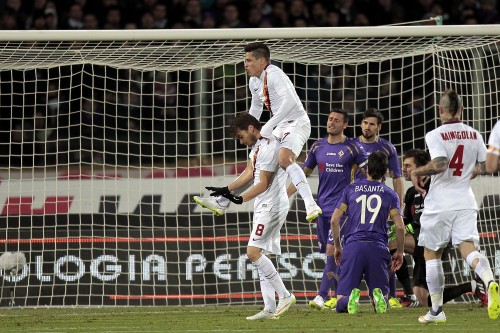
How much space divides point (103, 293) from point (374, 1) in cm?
854

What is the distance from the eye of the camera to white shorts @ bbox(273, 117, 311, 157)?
10.2 metres

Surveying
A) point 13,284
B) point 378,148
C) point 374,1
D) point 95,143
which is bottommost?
point 13,284

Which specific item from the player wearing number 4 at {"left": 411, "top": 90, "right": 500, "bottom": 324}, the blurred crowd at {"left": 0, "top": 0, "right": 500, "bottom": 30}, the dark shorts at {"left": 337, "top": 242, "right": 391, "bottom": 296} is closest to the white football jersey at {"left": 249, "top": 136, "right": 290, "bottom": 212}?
the dark shorts at {"left": 337, "top": 242, "right": 391, "bottom": 296}

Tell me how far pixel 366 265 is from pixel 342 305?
0.48 meters

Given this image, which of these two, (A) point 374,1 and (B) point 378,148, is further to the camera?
(A) point 374,1

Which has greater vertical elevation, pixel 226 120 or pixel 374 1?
pixel 374 1

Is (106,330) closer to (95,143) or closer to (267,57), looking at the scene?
(267,57)

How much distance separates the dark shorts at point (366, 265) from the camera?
405 inches

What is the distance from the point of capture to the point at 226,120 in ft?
50.0

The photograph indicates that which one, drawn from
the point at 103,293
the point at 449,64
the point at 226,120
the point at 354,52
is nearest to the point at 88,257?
the point at 103,293

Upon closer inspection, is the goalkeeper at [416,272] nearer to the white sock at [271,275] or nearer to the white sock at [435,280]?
the white sock at [271,275]

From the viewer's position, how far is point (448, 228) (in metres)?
8.96

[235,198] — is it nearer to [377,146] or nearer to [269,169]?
[269,169]

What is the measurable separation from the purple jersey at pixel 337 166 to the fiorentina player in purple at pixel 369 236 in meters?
1.11
